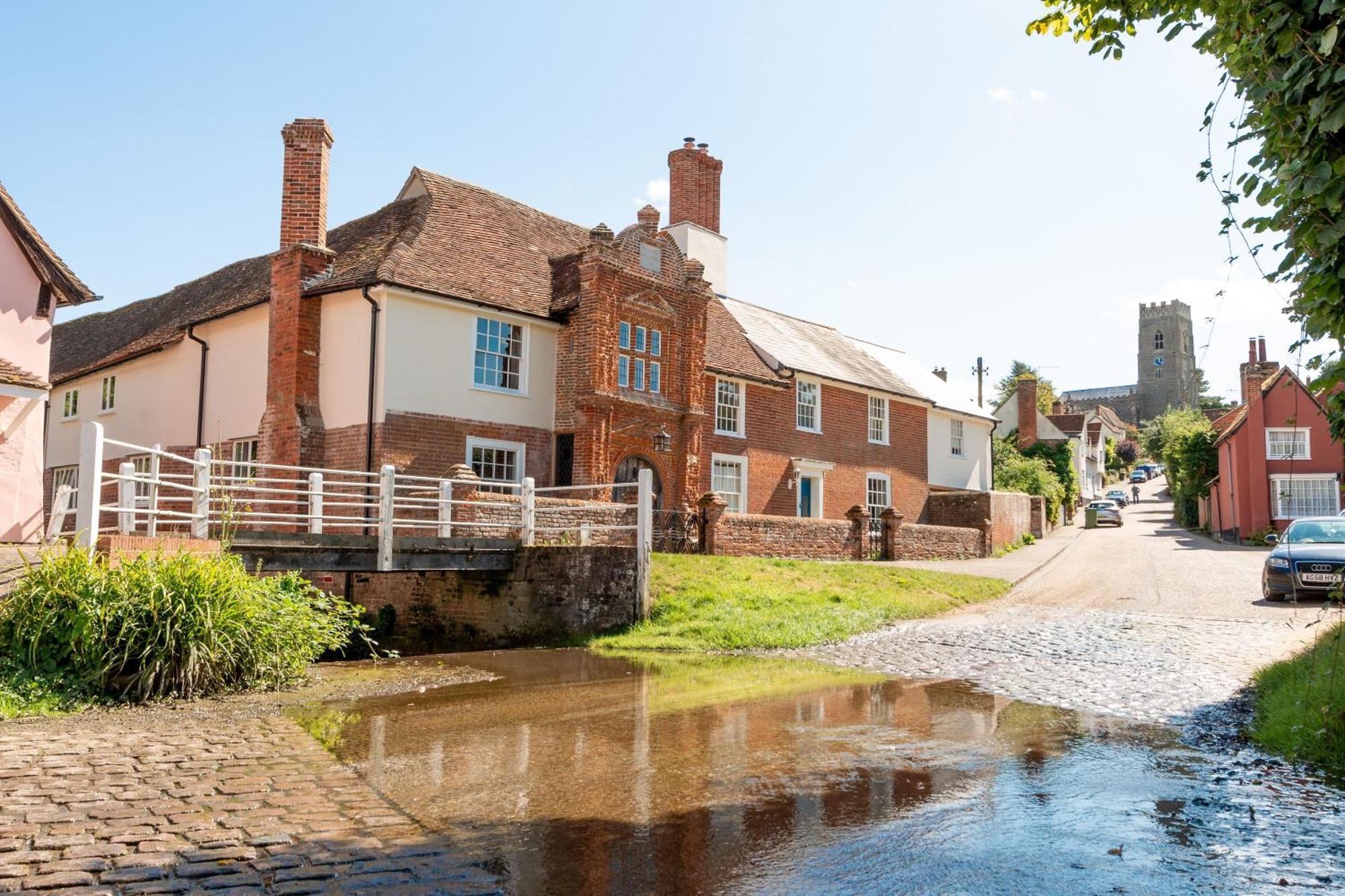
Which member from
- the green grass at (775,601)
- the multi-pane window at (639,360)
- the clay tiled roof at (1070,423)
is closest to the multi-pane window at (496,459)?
the multi-pane window at (639,360)

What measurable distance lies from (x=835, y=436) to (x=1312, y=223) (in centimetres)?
2624

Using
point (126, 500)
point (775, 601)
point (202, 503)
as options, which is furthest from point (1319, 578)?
point (126, 500)

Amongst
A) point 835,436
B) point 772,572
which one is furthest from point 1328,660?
point 835,436

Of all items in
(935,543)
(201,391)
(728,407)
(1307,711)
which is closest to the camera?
(1307,711)

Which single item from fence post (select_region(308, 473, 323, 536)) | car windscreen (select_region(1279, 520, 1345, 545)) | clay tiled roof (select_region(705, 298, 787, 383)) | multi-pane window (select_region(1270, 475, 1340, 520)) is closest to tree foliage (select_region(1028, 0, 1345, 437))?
fence post (select_region(308, 473, 323, 536))

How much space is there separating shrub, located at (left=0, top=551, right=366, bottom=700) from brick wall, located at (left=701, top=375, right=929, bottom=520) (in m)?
16.2

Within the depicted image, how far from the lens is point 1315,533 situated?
18484 millimetres

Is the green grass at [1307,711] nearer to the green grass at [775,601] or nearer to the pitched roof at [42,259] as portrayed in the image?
the green grass at [775,601]

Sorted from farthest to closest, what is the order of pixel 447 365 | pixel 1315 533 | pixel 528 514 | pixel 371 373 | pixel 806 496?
1. pixel 806 496
2. pixel 447 365
3. pixel 371 373
4. pixel 1315 533
5. pixel 528 514

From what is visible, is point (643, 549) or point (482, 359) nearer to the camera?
point (643, 549)

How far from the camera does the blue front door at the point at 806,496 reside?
29297 millimetres

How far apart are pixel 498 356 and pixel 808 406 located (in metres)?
11.8

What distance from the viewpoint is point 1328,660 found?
8.82 meters

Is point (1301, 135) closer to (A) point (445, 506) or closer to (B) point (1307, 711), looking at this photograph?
(B) point (1307, 711)
